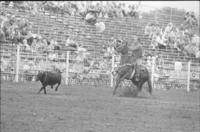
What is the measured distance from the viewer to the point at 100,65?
21.8m

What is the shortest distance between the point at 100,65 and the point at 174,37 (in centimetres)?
468

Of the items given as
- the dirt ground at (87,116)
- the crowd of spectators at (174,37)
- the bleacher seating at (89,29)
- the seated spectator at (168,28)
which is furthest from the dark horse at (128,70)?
the seated spectator at (168,28)

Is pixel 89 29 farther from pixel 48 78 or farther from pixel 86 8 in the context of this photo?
pixel 48 78

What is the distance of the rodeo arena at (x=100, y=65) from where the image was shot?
1049cm

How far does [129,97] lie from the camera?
1583 centimetres

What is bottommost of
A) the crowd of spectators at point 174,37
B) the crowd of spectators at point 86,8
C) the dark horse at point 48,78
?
the dark horse at point 48,78

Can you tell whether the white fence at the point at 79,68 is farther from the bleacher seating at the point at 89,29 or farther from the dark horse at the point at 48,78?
the dark horse at the point at 48,78

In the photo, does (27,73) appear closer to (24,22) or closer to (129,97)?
(24,22)

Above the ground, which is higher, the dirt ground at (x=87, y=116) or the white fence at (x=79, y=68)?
the white fence at (x=79, y=68)

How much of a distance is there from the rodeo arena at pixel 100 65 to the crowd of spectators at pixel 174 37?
0.14 feet

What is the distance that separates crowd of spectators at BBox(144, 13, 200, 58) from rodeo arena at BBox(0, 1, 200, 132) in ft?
0.14

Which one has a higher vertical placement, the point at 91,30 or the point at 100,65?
the point at 91,30

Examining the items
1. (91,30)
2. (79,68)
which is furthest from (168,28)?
(79,68)

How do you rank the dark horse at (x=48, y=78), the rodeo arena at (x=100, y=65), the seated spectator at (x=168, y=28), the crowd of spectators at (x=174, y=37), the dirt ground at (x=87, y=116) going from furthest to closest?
the seated spectator at (x=168, y=28), the crowd of spectators at (x=174, y=37), the dark horse at (x=48, y=78), the rodeo arena at (x=100, y=65), the dirt ground at (x=87, y=116)
